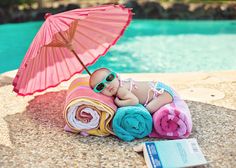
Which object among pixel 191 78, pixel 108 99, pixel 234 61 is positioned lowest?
pixel 234 61

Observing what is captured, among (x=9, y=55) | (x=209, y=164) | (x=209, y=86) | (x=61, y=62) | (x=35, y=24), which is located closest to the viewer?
(x=209, y=164)

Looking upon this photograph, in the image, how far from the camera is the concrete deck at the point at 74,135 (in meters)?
2.78

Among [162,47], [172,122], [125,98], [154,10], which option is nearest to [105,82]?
[125,98]

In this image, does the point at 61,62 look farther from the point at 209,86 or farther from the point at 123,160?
the point at 209,86

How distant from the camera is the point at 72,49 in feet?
11.3

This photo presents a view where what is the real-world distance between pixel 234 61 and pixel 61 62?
4.27 meters

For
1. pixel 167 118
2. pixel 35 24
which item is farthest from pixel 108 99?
pixel 35 24

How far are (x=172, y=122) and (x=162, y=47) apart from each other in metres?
5.19

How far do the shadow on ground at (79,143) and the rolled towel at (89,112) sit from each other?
0.07 metres

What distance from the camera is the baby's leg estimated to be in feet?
10.3

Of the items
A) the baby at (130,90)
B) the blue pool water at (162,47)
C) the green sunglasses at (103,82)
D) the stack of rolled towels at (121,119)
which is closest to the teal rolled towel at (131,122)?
the stack of rolled towels at (121,119)

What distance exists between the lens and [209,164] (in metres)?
2.74

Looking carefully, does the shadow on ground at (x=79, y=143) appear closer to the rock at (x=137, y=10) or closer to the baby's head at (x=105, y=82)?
the baby's head at (x=105, y=82)

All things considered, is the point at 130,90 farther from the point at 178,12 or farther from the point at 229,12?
the point at 229,12
